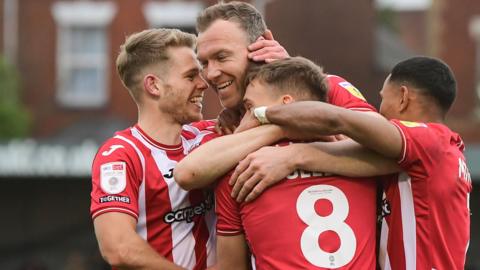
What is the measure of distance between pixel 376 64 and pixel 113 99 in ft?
28.5

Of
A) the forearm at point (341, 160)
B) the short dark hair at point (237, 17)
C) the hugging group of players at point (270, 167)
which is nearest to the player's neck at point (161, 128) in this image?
the hugging group of players at point (270, 167)

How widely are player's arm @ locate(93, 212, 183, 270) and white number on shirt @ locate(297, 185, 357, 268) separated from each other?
74cm

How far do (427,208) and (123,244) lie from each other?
4.24ft

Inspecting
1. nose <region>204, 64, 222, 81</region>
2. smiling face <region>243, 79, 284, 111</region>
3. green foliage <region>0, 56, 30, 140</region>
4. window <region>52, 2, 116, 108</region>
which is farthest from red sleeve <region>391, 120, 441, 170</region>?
window <region>52, 2, 116, 108</region>

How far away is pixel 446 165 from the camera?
13.5ft

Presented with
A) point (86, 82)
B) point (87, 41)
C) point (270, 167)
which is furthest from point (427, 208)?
point (87, 41)

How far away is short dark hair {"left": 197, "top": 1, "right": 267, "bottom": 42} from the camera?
4.47 meters

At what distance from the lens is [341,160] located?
13.0 feet

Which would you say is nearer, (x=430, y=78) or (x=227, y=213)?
(x=227, y=213)

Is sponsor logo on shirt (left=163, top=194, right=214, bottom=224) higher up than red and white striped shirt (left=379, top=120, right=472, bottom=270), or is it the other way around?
red and white striped shirt (left=379, top=120, right=472, bottom=270)

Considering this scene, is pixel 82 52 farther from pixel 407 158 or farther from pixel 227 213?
pixel 407 158

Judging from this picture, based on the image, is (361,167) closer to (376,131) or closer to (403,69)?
(376,131)

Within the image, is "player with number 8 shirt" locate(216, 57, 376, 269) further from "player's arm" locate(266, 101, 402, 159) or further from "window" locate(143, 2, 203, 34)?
"window" locate(143, 2, 203, 34)

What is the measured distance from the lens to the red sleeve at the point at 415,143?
3.95 m
